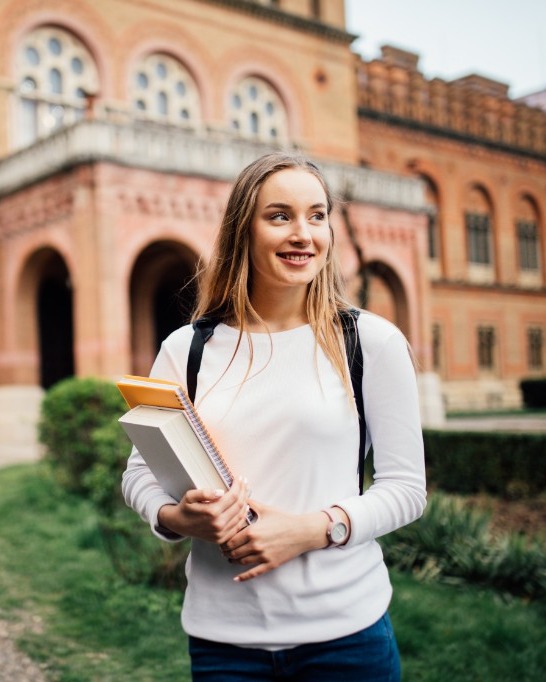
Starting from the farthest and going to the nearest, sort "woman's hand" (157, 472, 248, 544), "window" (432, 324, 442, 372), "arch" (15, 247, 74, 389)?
"window" (432, 324, 442, 372) → "arch" (15, 247, 74, 389) → "woman's hand" (157, 472, 248, 544)

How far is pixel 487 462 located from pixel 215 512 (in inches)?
331

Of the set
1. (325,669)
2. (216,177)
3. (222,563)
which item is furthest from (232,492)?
(216,177)

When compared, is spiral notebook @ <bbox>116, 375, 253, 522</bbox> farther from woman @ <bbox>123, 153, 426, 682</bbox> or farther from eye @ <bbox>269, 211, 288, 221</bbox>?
eye @ <bbox>269, 211, 288, 221</bbox>

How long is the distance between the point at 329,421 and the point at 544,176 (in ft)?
112

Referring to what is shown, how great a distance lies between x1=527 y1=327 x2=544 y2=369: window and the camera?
3109 cm

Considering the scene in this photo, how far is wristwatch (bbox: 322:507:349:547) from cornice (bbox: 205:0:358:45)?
69.4 feet

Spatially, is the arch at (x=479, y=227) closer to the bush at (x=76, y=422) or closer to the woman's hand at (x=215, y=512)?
the bush at (x=76, y=422)

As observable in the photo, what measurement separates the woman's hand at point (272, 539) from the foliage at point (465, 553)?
422cm

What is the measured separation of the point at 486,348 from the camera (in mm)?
29328

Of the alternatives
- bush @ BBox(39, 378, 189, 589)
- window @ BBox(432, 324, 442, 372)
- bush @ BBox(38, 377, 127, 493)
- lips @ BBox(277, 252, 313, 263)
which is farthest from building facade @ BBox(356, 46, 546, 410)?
lips @ BBox(277, 252, 313, 263)

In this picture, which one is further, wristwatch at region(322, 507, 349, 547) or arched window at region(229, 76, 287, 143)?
arched window at region(229, 76, 287, 143)

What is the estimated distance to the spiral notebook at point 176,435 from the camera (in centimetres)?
173

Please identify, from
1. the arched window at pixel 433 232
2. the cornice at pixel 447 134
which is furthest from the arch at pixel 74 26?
the arched window at pixel 433 232

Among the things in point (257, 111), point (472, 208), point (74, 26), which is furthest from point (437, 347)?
point (74, 26)
